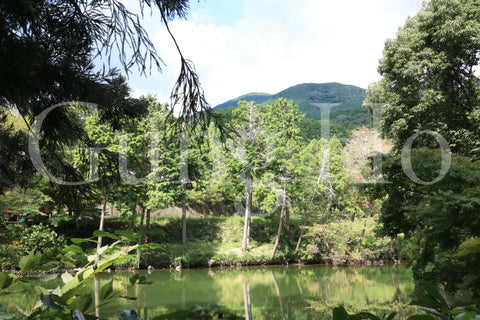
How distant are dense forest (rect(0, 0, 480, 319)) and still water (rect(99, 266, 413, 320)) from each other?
1.17m

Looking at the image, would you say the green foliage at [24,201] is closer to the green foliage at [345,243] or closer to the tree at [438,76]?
the green foliage at [345,243]

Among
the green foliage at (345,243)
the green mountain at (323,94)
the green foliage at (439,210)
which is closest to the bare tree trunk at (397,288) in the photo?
the green foliage at (345,243)

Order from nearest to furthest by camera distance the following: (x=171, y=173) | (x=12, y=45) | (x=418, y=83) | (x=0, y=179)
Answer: (x=12, y=45)
(x=0, y=179)
(x=418, y=83)
(x=171, y=173)

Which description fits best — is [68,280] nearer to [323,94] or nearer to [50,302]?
[50,302]

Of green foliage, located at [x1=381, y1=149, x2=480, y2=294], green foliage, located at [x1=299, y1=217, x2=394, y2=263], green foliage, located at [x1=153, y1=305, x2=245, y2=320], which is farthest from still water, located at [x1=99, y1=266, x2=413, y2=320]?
green foliage, located at [x1=153, y1=305, x2=245, y2=320]

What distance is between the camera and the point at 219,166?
16.5m

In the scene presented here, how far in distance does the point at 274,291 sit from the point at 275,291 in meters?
0.03

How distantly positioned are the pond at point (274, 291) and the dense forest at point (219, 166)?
3.74 ft

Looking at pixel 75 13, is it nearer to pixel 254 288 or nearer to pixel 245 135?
pixel 254 288

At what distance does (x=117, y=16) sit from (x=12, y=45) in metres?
0.90

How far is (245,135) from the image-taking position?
581 inches

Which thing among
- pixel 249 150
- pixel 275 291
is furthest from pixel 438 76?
pixel 249 150

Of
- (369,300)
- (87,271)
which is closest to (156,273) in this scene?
(369,300)

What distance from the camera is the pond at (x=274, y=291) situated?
24.3ft
